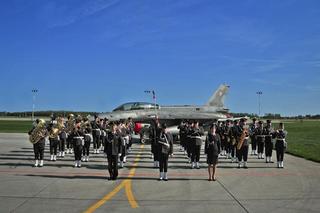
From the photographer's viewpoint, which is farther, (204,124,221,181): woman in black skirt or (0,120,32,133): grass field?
(0,120,32,133): grass field

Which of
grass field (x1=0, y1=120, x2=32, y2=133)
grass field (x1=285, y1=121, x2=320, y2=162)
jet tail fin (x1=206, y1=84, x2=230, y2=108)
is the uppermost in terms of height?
jet tail fin (x1=206, y1=84, x2=230, y2=108)

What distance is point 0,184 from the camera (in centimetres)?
1196

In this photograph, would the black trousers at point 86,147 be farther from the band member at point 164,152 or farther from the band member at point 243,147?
the band member at point 243,147

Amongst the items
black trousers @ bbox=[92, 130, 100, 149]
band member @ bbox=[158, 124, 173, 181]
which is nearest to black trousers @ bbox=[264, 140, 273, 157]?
band member @ bbox=[158, 124, 173, 181]

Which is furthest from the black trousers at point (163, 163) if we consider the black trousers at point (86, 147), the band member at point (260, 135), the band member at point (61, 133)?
the band member at point (260, 135)

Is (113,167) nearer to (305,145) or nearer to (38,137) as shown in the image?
(38,137)

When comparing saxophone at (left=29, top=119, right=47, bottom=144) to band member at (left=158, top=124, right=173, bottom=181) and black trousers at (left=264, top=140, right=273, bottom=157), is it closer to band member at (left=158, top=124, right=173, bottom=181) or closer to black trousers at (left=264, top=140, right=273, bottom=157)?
band member at (left=158, top=124, right=173, bottom=181)

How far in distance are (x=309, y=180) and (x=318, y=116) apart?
6990 inches

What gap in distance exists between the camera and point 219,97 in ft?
144

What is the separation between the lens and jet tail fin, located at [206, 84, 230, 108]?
144 ft

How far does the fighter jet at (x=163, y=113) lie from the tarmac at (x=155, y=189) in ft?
52.1

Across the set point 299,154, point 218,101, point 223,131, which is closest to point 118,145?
point 223,131

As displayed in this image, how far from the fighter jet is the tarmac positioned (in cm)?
1589

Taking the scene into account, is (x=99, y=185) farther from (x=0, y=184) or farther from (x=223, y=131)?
(x=223, y=131)
